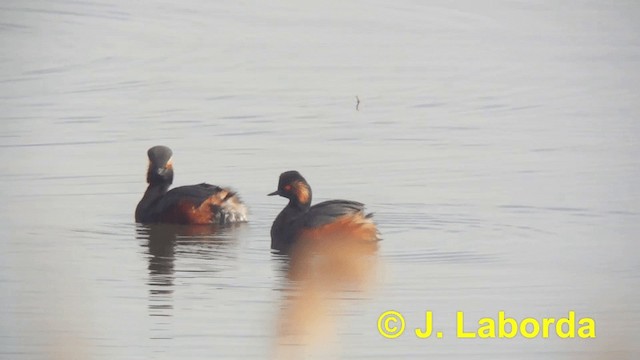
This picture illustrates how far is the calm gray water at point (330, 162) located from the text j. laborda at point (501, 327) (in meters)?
0.07

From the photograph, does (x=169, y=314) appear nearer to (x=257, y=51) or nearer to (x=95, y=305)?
(x=95, y=305)

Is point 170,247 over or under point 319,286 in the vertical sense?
over

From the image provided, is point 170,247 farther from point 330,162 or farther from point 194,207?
point 330,162

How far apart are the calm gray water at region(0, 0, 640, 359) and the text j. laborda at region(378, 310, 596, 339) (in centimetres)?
7

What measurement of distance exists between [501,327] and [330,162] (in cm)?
599

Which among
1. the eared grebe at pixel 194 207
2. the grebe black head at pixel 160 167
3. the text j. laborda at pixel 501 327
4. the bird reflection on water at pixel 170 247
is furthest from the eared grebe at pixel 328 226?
the text j. laborda at pixel 501 327

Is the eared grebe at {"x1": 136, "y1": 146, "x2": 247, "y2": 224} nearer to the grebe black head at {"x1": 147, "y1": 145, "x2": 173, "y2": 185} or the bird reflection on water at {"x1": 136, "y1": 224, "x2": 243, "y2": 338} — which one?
the bird reflection on water at {"x1": 136, "y1": 224, "x2": 243, "y2": 338}

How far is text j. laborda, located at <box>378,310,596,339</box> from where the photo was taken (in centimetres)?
1114

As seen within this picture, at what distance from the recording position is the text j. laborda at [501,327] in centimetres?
1114

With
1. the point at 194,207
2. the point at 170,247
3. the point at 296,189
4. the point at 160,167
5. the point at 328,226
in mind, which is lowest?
the point at 170,247

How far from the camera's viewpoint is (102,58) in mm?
24484

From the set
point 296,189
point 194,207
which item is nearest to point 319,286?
point 296,189

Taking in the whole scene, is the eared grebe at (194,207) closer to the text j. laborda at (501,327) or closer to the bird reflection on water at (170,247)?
the bird reflection on water at (170,247)

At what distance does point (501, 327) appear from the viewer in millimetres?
11328
